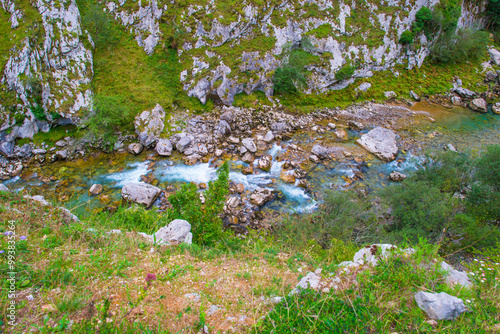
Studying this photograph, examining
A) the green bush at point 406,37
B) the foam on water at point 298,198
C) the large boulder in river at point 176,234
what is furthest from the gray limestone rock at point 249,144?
the green bush at point 406,37

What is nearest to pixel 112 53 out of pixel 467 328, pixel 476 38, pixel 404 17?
pixel 467 328

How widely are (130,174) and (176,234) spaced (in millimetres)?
11056

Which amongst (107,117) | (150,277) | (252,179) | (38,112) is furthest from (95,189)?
(150,277)

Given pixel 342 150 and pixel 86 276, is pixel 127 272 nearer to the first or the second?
pixel 86 276

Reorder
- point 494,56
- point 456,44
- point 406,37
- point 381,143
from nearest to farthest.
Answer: point 381,143
point 406,37
point 456,44
point 494,56

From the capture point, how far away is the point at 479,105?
26.1m

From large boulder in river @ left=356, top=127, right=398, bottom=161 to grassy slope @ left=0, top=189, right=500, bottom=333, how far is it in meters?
14.5

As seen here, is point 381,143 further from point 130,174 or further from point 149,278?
point 149,278

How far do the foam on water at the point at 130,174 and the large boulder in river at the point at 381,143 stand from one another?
18.1 metres

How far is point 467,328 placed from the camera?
4254mm

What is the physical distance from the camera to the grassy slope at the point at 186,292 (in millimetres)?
4344

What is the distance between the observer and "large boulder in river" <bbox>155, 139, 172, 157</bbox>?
18891mm

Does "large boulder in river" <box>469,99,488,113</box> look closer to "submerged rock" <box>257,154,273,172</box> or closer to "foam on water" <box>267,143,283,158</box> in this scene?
"foam on water" <box>267,143,283,158</box>

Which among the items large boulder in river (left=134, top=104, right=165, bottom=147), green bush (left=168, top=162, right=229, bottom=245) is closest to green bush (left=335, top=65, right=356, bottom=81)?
large boulder in river (left=134, top=104, right=165, bottom=147)
